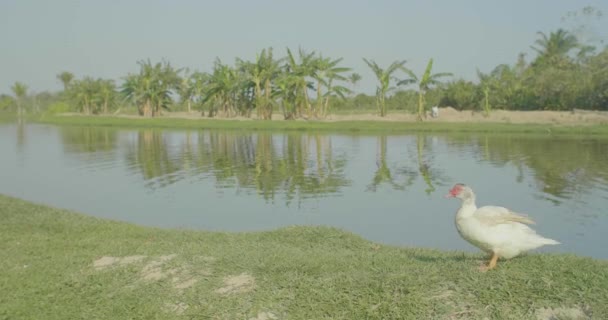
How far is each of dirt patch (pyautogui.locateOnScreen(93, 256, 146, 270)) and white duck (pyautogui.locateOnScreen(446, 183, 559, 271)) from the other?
3.52 meters

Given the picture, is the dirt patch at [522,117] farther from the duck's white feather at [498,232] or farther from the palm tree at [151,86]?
the duck's white feather at [498,232]

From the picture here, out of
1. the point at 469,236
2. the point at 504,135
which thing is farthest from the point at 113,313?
the point at 504,135

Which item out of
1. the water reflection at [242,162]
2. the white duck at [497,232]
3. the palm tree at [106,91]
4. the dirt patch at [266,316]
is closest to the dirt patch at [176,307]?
the dirt patch at [266,316]

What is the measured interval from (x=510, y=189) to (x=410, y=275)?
1086 cm

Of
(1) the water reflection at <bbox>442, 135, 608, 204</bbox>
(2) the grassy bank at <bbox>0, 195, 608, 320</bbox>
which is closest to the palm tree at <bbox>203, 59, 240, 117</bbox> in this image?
(1) the water reflection at <bbox>442, 135, 608, 204</bbox>

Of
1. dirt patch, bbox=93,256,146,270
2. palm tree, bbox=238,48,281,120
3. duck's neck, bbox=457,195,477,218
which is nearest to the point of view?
duck's neck, bbox=457,195,477,218

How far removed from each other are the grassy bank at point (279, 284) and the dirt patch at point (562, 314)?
0.5 inches

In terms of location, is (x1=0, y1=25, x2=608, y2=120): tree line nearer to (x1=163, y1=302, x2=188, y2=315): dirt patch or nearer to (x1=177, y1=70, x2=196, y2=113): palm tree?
(x1=177, y1=70, x2=196, y2=113): palm tree

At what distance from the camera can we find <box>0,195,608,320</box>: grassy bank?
4613 millimetres

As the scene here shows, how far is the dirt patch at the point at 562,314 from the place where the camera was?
14.2ft

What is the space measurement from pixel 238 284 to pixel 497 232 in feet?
7.71

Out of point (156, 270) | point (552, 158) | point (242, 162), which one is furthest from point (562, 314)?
point (552, 158)

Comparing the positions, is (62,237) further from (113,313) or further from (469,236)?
(469,236)

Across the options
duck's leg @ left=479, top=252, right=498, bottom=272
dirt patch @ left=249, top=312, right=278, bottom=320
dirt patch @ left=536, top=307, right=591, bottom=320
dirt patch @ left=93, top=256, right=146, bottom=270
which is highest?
duck's leg @ left=479, top=252, right=498, bottom=272
